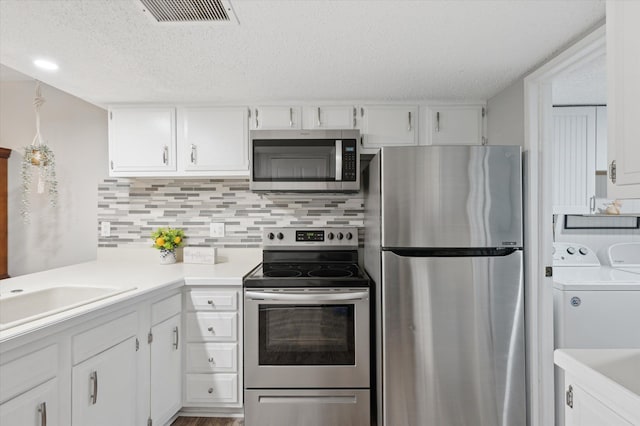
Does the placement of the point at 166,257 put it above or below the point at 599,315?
above

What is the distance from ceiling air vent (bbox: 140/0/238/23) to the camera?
1.29m

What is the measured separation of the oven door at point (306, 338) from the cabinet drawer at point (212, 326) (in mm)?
152

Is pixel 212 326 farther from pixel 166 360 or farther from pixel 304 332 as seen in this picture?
pixel 304 332

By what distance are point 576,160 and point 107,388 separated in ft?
10.5

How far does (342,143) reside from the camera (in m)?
2.27

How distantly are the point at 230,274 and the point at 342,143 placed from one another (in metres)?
1.13

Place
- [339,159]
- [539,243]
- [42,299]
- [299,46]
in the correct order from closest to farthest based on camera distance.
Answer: [299,46]
[42,299]
[539,243]
[339,159]

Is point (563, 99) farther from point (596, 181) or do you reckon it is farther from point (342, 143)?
point (342, 143)

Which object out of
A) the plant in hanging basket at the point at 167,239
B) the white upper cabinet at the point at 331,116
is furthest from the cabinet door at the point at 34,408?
the white upper cabinet at the point at 331,116

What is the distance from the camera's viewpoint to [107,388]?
1.53 metres

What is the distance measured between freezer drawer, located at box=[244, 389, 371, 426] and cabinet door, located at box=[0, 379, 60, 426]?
96 centimetres

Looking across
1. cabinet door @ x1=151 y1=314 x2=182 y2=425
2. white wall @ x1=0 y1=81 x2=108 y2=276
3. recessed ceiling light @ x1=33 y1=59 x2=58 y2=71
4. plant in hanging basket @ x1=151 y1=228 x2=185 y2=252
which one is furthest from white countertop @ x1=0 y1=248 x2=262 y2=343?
recessed ceiling light @ x1=33 y1=59 x2=58 y2=71

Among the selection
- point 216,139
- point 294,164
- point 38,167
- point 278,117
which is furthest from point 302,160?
point 38,167

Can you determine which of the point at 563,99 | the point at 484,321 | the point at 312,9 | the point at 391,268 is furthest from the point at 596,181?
the point at 312,9
